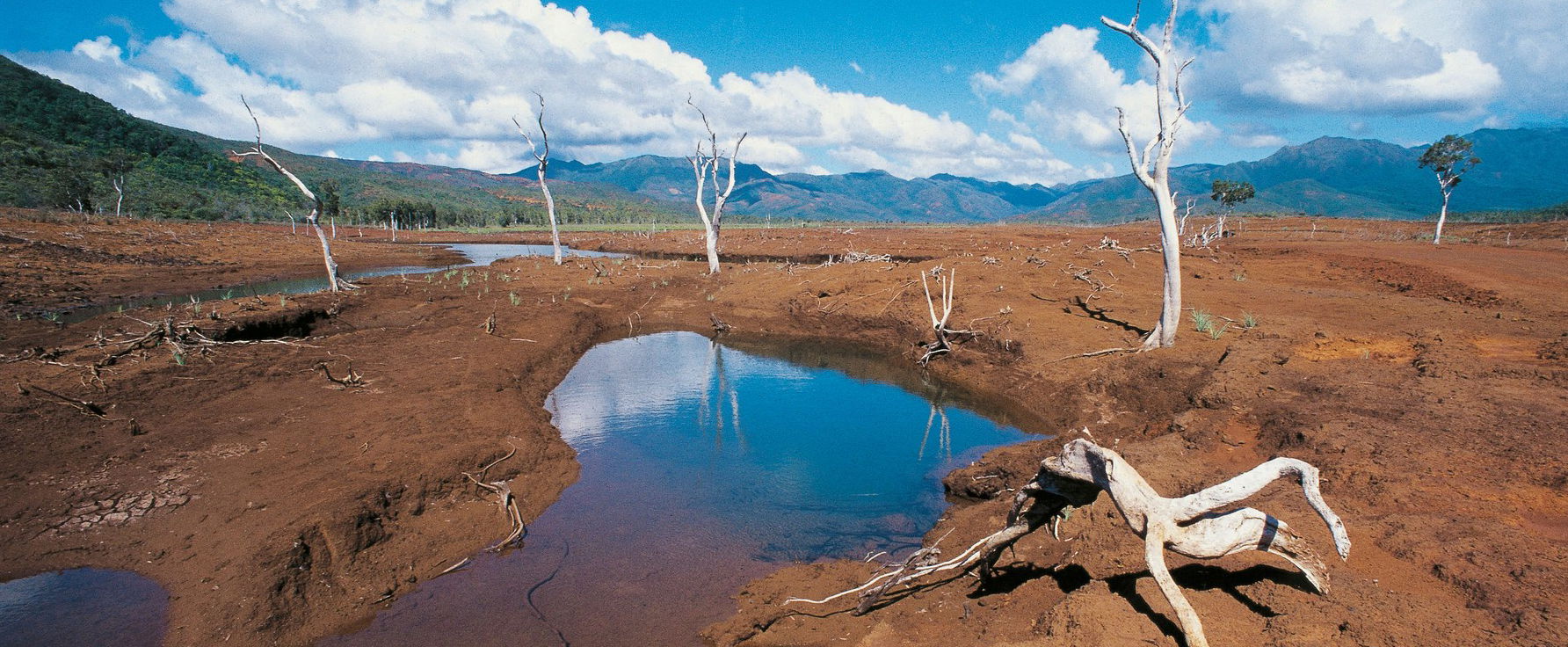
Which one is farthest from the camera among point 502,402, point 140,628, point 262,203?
point 262,203

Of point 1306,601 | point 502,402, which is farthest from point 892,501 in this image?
point 502,402

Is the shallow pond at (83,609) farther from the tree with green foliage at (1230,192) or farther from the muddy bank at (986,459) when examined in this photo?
the tree with green foliage at (1230,192)

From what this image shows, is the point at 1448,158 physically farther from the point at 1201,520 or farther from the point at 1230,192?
the point at 1201,520

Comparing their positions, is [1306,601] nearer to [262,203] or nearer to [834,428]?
[834,428]

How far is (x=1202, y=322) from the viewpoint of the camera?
1072 centimetres

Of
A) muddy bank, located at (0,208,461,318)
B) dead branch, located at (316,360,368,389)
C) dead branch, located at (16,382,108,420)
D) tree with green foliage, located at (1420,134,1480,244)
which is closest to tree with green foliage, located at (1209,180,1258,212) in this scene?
tree with green foliage, located at (1420,134,1480,244)

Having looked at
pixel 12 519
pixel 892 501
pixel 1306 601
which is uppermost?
pixel 1306 601

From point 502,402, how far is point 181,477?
3.48 m

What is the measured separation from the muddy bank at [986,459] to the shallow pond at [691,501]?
491 mm

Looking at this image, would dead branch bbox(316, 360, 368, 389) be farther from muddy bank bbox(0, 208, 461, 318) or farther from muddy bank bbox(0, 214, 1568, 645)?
muddy bank bbox(0, 208, 461, 318)

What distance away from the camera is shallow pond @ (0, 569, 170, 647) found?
4414 mm

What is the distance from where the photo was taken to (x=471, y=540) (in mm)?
5965

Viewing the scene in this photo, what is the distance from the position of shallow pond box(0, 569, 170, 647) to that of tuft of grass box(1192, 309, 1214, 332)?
13.8m

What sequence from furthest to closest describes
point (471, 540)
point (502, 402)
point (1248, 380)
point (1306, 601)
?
point (502, 402)
point (1248, 380)
point (471, 540)
point (1306, 601)
